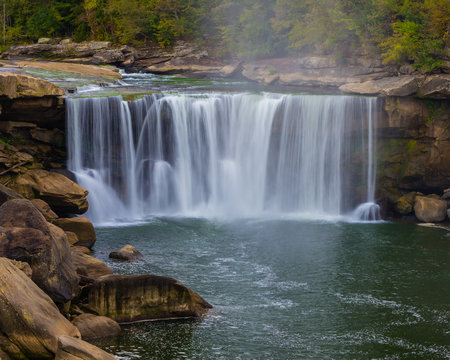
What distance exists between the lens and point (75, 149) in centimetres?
2669

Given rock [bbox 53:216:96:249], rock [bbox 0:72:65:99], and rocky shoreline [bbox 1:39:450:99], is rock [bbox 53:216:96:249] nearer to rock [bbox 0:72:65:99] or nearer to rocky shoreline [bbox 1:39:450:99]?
rock [bbox 0:72:65:99]

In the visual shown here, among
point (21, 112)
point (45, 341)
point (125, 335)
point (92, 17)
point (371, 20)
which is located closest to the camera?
point (45, 341)

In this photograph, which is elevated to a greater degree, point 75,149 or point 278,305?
point 75,149

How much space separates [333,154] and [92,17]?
34817 millimetres

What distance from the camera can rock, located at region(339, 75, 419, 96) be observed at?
28.3m

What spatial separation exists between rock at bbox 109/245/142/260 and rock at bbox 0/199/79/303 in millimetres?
5675

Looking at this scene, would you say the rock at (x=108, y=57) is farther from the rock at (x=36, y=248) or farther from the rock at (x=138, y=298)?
the rock at (x=138, y=298)

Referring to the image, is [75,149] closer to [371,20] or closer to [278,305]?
[278,305]

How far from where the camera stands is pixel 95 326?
13.7 metres

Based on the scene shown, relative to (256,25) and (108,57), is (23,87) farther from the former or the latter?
(256,25)

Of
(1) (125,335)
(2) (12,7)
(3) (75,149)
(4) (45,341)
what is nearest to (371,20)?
(3) (75,149)

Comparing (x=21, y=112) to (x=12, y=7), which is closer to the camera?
(x=21, y=112)

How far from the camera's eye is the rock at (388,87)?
92.7ft

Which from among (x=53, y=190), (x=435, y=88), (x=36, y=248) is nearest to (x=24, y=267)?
(x=36, y=248)
